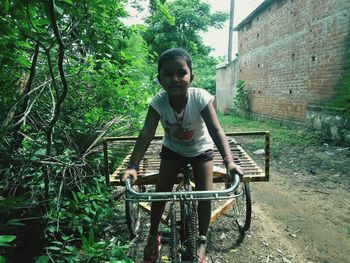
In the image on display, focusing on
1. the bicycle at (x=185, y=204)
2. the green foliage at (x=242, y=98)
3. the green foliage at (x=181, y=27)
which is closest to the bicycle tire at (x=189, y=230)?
the bicycle at (x=185, y=204)

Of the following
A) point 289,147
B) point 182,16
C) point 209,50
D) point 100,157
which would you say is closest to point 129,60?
point 100,157

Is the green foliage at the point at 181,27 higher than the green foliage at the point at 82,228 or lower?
higher

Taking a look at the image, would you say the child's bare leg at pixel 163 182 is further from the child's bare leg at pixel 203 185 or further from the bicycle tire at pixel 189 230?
the bicycle tire at pixel 189 230

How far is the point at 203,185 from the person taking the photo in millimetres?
2088

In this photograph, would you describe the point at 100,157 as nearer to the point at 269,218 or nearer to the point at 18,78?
the point at 18,78

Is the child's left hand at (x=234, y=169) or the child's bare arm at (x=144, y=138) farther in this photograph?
the child's bare arm at (x=144, y=138)

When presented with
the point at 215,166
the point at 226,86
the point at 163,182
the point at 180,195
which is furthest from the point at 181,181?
the point at 226,86

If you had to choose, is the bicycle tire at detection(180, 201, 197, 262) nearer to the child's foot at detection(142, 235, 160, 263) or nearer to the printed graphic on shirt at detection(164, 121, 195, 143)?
the child's foot at detection(142, 235, 160, 263)

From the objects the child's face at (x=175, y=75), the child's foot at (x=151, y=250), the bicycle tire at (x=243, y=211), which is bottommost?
the bicycle tire at (x=243, y=211)

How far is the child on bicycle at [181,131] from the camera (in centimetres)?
202

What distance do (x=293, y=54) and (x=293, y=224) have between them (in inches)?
302

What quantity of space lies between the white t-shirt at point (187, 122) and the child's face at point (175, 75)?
0.54ft

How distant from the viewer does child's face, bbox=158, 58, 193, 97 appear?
1974mm

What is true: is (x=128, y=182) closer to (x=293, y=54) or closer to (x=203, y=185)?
(x=203, y=185)
